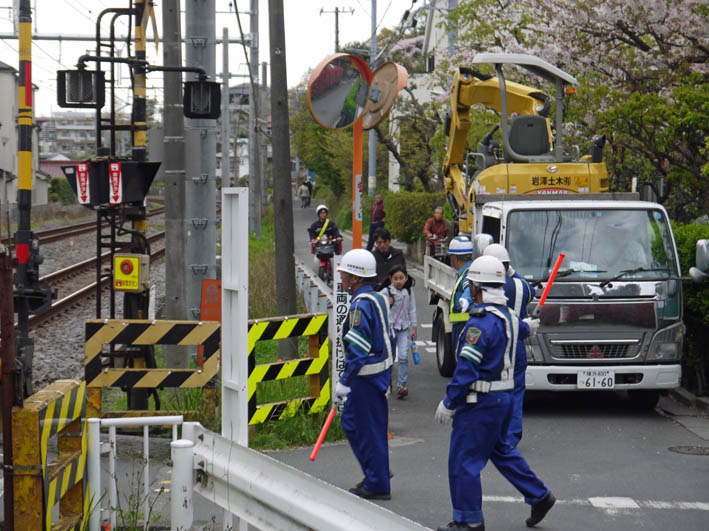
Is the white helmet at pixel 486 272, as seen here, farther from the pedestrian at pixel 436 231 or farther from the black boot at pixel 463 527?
the pedestrian at pixel 436 231

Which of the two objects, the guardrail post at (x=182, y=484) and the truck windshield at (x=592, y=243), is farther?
the truck windshield at (x=592, y=243)

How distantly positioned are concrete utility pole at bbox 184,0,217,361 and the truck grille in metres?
3.99

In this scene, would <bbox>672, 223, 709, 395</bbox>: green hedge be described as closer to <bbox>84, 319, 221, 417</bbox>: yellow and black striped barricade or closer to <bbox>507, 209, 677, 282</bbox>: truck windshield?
<bbox>507, 209, 677, 282</bbox>: truck windshield

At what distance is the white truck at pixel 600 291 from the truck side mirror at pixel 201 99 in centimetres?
310

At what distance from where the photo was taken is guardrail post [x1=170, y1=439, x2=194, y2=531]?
15.7ft

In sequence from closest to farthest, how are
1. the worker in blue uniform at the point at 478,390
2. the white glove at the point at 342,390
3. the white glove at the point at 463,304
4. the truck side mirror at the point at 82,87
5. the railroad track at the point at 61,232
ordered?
the worker in blue uniform at the point at 478,390, the white glove at the point at 342,390, the white glove at the point at 463,304, the truck side mirror at the point at 82,87, the railroad track at the point at 61,232

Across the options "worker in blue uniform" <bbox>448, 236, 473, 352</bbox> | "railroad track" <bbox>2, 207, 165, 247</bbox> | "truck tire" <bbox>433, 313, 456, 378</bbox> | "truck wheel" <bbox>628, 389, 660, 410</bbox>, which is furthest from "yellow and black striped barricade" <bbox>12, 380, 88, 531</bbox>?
"railroad track" <bbox>2, 207, 165, 247</bbox>

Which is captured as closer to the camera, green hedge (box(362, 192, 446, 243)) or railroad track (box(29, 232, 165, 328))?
railroad track (box(29, 232, 165, 328))

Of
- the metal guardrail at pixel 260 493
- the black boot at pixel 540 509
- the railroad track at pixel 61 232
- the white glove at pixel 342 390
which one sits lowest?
the black boot at pixel 540 509

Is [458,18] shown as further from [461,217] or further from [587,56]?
[461,217]

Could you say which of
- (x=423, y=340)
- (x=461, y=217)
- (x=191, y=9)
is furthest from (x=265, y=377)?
(x=423, y=340)

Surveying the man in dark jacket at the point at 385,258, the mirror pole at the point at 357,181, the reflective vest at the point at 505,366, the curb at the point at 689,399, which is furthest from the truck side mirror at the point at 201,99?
the curb at the point at 689,399

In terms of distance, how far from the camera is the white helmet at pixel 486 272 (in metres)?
6.59

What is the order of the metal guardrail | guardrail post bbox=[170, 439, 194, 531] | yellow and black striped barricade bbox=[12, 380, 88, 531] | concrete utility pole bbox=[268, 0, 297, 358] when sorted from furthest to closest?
concrete utility pole bbox=[268, 0, 297, 358]
yellow and black striped barricade bbox=[12, 380, 88, 531]
guardrail post bbox=[170, 439, 194, 531]
the metal guardrail
